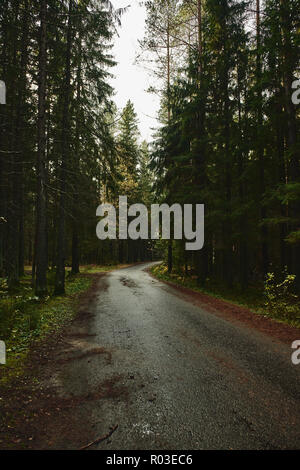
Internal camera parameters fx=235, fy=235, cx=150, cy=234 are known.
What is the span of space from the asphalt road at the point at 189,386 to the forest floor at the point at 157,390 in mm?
13

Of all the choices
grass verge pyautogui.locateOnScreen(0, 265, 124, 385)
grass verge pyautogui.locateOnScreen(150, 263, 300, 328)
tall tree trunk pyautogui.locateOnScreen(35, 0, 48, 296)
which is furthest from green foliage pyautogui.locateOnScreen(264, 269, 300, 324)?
tall tree trunk pyautogui.locateOnScreen(35, 0, 48, 296)

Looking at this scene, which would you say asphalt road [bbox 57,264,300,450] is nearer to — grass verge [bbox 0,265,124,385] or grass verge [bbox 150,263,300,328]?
grass verge [bbox 0,265,124,385]

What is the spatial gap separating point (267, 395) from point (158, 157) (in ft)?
57.8

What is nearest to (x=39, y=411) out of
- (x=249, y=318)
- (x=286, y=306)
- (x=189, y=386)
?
(x=189, y=386)

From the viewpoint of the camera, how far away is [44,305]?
902 centimetres

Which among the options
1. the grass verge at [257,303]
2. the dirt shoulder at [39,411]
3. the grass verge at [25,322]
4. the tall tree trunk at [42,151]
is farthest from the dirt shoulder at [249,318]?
the tall tree trunk at [42,151]

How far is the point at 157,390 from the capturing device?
363 cm

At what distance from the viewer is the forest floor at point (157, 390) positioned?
271 centimetres

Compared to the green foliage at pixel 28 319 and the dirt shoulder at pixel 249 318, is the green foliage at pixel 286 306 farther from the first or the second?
the green foliage at pixel 28 319

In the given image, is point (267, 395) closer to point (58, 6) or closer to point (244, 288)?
point (244, 288)

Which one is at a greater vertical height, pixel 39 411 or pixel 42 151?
pixel 42 151

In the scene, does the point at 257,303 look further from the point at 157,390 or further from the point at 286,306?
the point at 157,390

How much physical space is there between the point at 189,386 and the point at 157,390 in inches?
20.7
